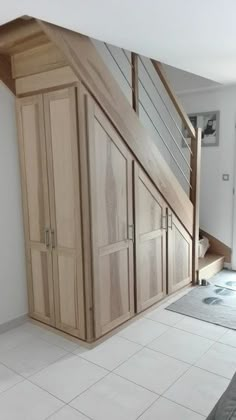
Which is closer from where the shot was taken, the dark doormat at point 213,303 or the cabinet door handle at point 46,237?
the cabinet door handle at point 46,237

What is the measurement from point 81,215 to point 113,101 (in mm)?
958

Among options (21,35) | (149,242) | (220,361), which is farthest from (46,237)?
(220,361)

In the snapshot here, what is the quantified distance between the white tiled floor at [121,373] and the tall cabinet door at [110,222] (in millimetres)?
273

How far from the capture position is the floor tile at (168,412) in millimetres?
1994

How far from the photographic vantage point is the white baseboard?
120 inches

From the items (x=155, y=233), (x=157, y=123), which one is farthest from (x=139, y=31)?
(x=157, y=123)

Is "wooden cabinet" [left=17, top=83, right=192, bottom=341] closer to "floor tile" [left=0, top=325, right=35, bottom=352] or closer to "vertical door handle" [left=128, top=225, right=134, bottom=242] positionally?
"vertical door handle" [left=128, top=225, right=134, bottom=242]

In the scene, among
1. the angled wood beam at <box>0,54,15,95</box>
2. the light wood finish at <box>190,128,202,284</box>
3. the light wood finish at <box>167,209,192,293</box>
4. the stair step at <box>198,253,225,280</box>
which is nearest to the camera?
the angled wood beam at <box>0,54,15,95</box>

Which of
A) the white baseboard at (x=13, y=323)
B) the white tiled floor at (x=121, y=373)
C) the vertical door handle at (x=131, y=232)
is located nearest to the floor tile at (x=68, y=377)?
the white tiled floor at (x=121, y=373)

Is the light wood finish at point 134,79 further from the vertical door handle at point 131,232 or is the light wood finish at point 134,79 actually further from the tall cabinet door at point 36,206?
the vertical door handle at point 131,232

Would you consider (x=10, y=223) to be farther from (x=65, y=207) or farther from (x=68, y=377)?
(x=68, y=377)

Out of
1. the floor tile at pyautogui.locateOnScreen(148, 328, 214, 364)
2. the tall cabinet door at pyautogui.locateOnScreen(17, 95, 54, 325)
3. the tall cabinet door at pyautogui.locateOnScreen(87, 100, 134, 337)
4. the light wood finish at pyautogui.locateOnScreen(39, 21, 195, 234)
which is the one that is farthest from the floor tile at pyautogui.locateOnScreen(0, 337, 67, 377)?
the light wood finish at pyautogui.locateOnScreen(39, 21, 195, 234)

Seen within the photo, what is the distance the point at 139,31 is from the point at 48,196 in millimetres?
1432

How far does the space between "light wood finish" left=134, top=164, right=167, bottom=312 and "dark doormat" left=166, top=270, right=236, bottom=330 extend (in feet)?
0.93
